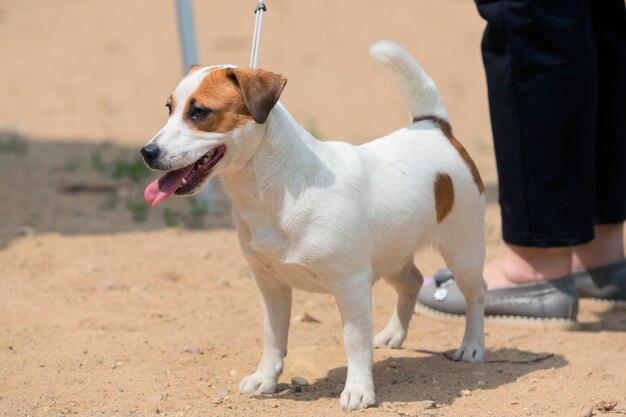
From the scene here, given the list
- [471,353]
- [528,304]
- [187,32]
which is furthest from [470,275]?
[187,32]

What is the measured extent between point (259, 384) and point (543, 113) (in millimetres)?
1724

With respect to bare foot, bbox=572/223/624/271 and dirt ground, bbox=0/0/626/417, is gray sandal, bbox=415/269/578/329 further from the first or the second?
bare foot, bbox=572/223/624/271

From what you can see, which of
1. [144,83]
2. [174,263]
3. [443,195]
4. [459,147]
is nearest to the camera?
[443,195]

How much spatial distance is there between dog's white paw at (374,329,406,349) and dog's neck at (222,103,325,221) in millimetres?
1125

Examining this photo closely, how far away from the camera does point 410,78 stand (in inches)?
167

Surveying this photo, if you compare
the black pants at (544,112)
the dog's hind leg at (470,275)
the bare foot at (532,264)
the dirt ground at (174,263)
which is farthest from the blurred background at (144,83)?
the dog's hind leg at (470,275)

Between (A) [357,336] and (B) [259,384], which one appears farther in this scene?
(B) [259,384]

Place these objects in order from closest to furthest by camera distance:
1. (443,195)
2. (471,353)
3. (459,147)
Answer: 1. (443,195)
2. (459,147)
3. (471,353)

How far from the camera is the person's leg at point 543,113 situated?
4.38 m

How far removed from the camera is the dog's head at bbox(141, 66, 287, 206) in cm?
341

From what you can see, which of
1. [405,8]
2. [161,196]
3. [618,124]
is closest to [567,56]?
[618,124]

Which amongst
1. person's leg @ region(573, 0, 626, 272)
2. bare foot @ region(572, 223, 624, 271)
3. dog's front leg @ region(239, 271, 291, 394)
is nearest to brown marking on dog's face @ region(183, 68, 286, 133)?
dog's front leg @ region(239, 271, 291, 394)

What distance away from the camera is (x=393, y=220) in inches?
150

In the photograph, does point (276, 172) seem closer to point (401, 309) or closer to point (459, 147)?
point (459, 147)
